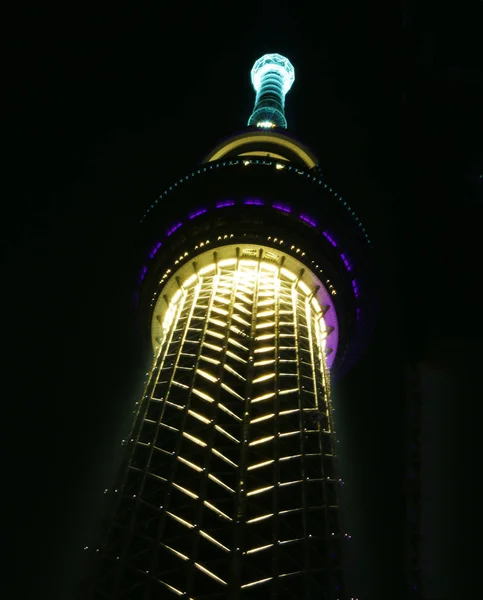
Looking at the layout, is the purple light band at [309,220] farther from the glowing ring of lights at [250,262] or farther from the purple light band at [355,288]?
the purple light band at [355,288]

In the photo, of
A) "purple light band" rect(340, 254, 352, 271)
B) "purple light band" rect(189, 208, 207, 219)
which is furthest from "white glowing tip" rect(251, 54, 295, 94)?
"purple light band" rect(340, 254, 352, 271)

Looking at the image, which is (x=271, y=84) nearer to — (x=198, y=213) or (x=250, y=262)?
(x=198, y=213)

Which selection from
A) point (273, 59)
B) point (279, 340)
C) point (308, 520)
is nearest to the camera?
point (308, 520)

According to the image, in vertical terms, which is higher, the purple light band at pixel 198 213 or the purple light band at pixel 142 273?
the purple light band at pixel 198 213

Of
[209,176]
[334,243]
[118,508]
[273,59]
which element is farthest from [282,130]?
[118,508]

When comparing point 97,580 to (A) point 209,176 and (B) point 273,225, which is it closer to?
(B) point 273,225

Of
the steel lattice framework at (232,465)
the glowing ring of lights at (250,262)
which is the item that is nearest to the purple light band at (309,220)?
the glowing ring of lights at (250,262)

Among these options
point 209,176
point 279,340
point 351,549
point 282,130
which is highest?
point 282,130
